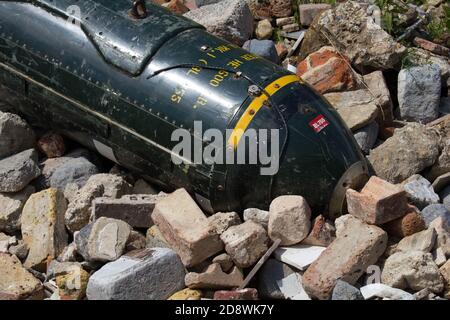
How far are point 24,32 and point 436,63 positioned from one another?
12.0ft

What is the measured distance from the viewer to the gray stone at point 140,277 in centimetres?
606

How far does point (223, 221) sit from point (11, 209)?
5.95ft

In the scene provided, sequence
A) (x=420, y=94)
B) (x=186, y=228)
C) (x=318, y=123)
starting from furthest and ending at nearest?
(x=420, y=94), (x=318, y=123), (x=186, y=228)

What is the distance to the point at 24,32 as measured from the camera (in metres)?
7.39

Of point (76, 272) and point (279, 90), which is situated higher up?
point (279, 90)

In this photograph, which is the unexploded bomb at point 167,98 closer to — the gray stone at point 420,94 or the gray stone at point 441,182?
the gray stone at point 441,182

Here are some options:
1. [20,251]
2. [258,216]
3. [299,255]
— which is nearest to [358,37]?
[258,216]

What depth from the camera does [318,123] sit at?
22.1 ft

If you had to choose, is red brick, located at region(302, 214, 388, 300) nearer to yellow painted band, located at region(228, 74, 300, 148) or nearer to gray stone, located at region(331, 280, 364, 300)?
gray stone, located at region(331, 280, 364, 300)

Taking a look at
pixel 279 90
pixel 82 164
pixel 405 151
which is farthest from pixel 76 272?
pixel 405 151

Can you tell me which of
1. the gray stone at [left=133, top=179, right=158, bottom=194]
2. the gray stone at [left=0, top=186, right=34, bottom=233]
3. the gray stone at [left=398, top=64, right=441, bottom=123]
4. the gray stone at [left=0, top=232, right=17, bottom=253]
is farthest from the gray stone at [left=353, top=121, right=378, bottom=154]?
the gray stone at [left=0, top=232, right=17, bottom=253]

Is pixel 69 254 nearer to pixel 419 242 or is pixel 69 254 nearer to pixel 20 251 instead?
pixel 20 251
